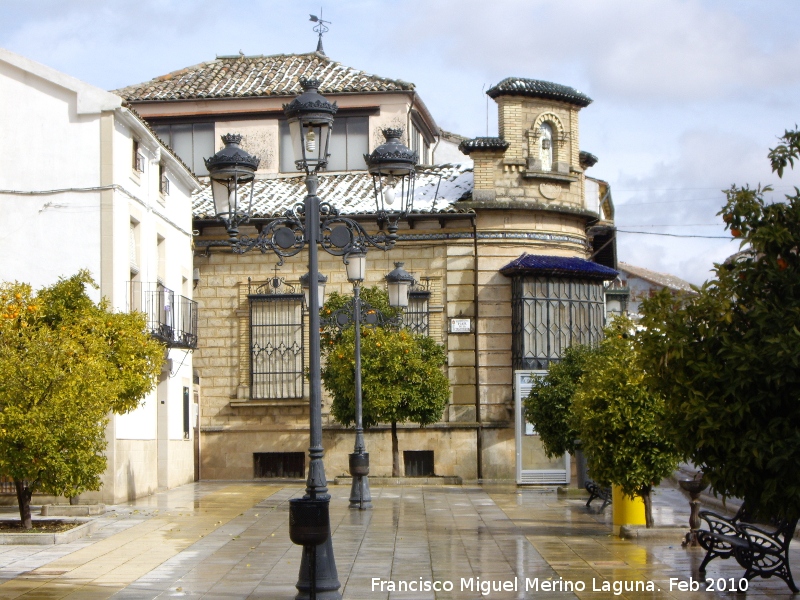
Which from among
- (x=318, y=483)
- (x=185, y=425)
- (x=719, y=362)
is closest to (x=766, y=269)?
(x=719, y=362)

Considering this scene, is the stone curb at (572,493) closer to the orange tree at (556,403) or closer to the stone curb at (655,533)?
the orange tree at (556,403)

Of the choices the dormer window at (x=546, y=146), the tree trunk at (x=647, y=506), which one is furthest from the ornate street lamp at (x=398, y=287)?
the dormer window at (x=546, y=146)

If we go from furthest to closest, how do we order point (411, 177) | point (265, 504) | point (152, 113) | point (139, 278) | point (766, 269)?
point (152, 113) → point (139, 278) → point (265, 504) → point (411, 177) → point (766, 269)

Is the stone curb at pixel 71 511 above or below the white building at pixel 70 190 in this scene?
below

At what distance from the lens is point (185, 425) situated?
93.2 feet

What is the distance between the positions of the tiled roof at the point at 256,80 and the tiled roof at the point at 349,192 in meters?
2.29

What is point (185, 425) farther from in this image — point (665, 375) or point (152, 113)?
point (665, 375)

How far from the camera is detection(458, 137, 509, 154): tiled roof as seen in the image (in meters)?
30.0

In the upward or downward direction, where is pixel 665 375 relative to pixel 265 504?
upward

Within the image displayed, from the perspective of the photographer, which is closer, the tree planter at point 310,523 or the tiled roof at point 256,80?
the tree planter at point 310,523

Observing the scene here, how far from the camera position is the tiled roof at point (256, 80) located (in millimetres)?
33156

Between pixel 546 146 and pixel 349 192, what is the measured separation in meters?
5.16

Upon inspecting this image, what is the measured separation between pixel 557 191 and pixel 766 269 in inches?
856

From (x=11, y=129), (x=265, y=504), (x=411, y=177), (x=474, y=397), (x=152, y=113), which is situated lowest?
(x=265, y=504)
